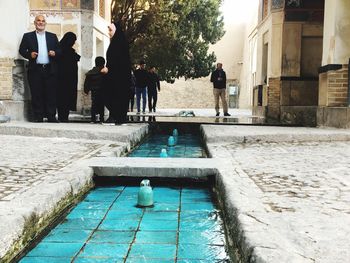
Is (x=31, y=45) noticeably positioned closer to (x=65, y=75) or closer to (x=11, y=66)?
(x=11, y=66)

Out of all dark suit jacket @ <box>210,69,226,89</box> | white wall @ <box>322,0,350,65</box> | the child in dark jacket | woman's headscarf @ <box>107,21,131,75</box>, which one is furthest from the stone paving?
dark suit jacket @ <box>210,69,226,89</box>

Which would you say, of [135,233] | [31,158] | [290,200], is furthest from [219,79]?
[135,233]

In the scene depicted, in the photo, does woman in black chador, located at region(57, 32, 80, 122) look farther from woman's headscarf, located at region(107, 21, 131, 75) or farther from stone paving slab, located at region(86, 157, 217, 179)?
stone paving slab, located at region(86, 157, 217, 179)

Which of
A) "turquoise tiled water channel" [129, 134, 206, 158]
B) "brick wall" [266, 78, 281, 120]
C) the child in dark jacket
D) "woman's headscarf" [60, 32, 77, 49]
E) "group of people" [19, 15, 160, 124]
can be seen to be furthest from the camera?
"brick wall" [266, 78, 281, 120]

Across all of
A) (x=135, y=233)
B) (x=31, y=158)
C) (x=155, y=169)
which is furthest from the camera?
(x=31, y=158)

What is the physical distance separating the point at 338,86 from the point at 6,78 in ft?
18.5

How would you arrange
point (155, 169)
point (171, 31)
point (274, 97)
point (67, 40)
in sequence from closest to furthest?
point (155, 169)
point (67, 40)
point (274, 97)
point (171, 31)

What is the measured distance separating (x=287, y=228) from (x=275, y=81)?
10.4 meters

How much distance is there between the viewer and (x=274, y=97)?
12.3 meters

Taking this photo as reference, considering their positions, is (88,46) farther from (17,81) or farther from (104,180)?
(104,180)

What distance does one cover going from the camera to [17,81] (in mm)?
8062

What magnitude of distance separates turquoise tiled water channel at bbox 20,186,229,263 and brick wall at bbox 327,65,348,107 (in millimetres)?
5005

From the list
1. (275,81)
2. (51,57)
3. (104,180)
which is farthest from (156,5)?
(104,180)

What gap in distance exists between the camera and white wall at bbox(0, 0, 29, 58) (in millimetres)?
7828
